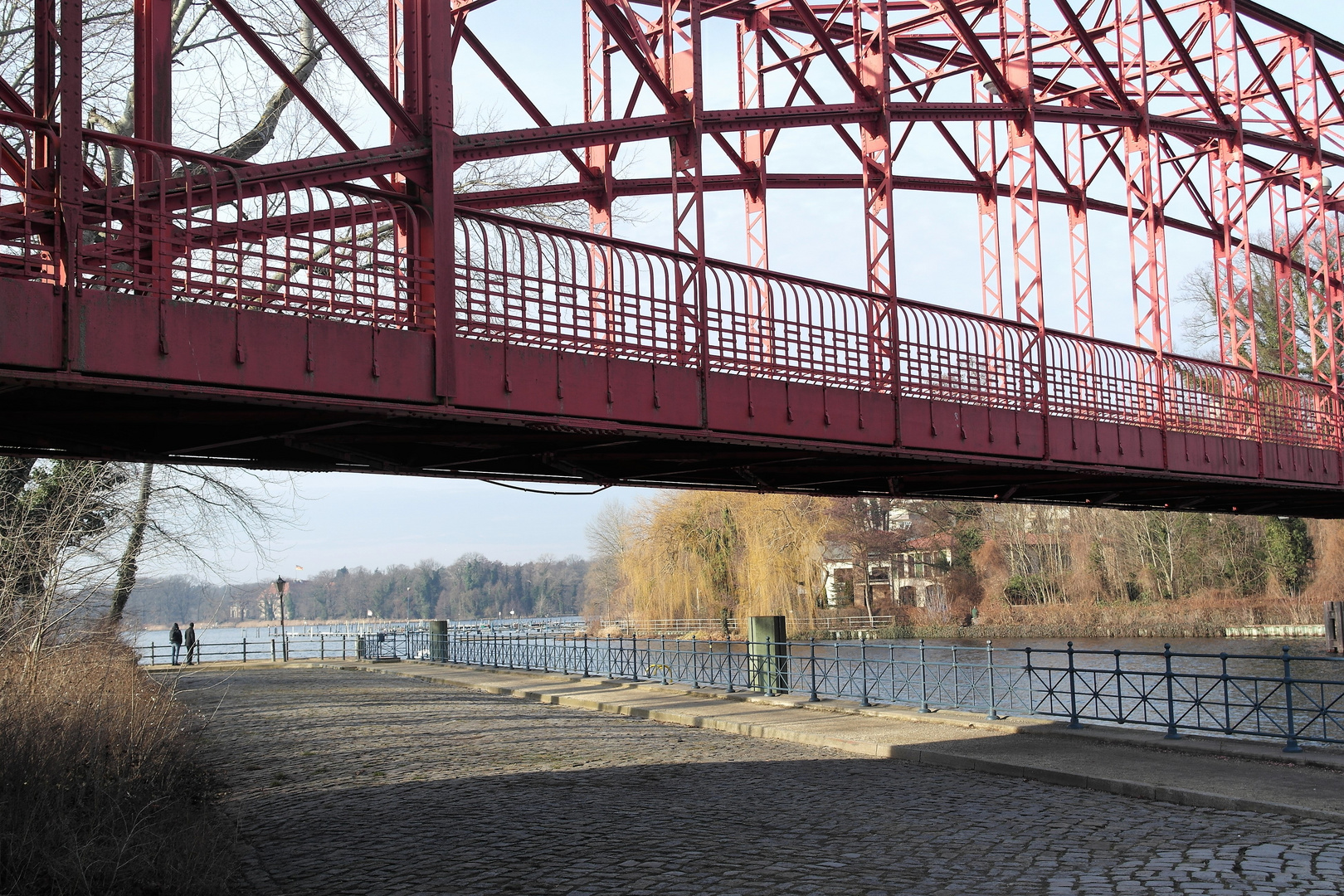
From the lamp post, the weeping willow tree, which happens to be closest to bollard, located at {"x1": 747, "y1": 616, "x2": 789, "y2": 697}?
the lamp post

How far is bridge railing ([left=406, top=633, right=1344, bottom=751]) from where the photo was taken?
1540 centimetres

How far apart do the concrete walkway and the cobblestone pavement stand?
0.31 meters

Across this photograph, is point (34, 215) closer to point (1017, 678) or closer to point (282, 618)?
point (1017, 678)

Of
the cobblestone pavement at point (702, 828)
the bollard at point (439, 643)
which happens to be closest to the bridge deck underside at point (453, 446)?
the cobblestone pavement at point (702, 828)

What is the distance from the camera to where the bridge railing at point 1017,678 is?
15396 millimetres

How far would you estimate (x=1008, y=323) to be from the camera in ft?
60.6

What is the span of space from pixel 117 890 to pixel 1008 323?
14.8m

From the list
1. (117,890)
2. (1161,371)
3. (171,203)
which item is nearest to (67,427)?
(171,203)

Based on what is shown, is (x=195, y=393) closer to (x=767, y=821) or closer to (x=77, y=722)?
(x=77, y=722)

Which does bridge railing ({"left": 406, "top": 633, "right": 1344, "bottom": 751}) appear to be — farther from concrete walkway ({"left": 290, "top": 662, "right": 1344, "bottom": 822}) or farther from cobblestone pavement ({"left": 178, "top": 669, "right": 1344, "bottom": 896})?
cobblestone pavement ({"left": 178, "top": 669, "right": 1344, "bottom": 896})

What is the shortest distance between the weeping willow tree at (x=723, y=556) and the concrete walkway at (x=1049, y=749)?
30311mm

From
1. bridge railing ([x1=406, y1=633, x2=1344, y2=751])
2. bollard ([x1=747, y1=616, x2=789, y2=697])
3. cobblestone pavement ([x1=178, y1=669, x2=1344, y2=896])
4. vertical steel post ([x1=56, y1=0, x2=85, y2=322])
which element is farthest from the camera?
bollard ([x1=747, y1=616, x2=789, y2=697])

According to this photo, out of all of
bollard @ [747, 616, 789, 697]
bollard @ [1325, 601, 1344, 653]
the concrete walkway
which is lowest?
bollard @ [1325, 601, 1344, 653]

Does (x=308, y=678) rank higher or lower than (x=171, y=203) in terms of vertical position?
lower
